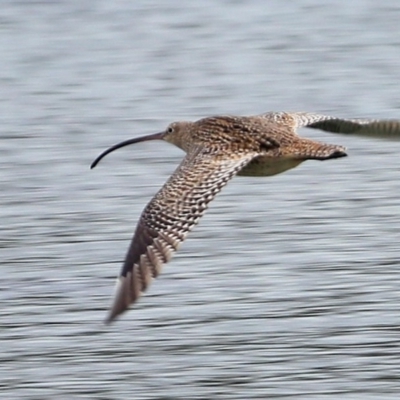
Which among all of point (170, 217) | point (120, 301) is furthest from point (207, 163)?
point (120, 301)

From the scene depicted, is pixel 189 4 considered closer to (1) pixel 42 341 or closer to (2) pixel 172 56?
(2) pixel 172 56

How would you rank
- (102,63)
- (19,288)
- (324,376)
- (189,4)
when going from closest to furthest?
(324,376) < (19,288) < (102,63) < (189,4)

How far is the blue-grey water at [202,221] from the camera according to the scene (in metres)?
11.3

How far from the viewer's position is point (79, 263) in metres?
13.2

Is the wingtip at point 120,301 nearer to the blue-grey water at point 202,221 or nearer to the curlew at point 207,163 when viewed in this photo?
the curlew at point 207,163

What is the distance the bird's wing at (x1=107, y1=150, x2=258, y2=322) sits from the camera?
9.70m

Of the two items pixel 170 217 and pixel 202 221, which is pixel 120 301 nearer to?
pixel 170 217

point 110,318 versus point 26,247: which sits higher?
point 110,318

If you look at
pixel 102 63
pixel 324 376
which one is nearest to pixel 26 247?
pixel 324 376

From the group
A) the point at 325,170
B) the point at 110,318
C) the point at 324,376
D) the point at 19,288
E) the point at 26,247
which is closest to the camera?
the point at 110,318

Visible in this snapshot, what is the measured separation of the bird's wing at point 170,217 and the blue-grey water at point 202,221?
1.17 m

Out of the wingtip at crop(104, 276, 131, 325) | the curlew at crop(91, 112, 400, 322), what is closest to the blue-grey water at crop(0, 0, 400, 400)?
the curlew at crop(91, 112, 400, 322)

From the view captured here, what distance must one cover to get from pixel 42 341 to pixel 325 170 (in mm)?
4918

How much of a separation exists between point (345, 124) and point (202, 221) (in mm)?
2803
